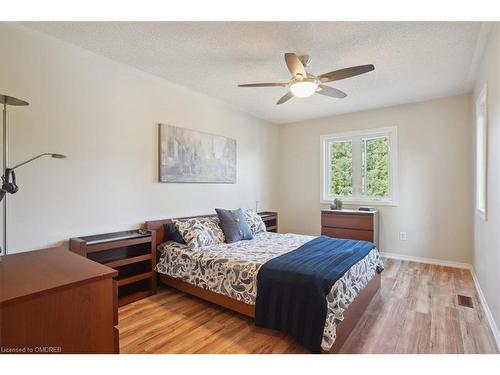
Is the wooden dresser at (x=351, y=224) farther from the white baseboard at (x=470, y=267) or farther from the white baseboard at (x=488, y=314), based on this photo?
the white baseboard at (x=488, y=314)

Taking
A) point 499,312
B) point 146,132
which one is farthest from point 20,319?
point 499,312

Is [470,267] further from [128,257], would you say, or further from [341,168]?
[128,257]

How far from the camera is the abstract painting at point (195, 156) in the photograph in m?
3.38

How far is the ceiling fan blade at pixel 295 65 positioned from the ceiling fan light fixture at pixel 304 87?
0.20ft

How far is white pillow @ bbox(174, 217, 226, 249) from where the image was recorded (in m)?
3.03

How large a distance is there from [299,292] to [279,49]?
2187mm

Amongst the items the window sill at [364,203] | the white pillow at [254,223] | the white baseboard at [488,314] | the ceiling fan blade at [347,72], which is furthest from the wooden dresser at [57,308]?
the window sill at [364,203]

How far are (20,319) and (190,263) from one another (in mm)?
1685

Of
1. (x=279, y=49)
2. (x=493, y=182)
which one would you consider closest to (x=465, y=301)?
(x=493, y=182)

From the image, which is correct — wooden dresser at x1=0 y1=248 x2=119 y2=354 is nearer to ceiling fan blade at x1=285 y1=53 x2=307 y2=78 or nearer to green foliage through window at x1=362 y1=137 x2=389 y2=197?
ceiling fan blade at x1=285 y1=53 x2=307 y2=78

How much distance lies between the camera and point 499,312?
198 centimetres

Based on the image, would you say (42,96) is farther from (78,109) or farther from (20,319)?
(20,319)

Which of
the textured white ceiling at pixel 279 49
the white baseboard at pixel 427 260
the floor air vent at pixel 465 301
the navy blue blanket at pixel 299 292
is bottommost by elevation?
the floor air vent at pixel 465 301
